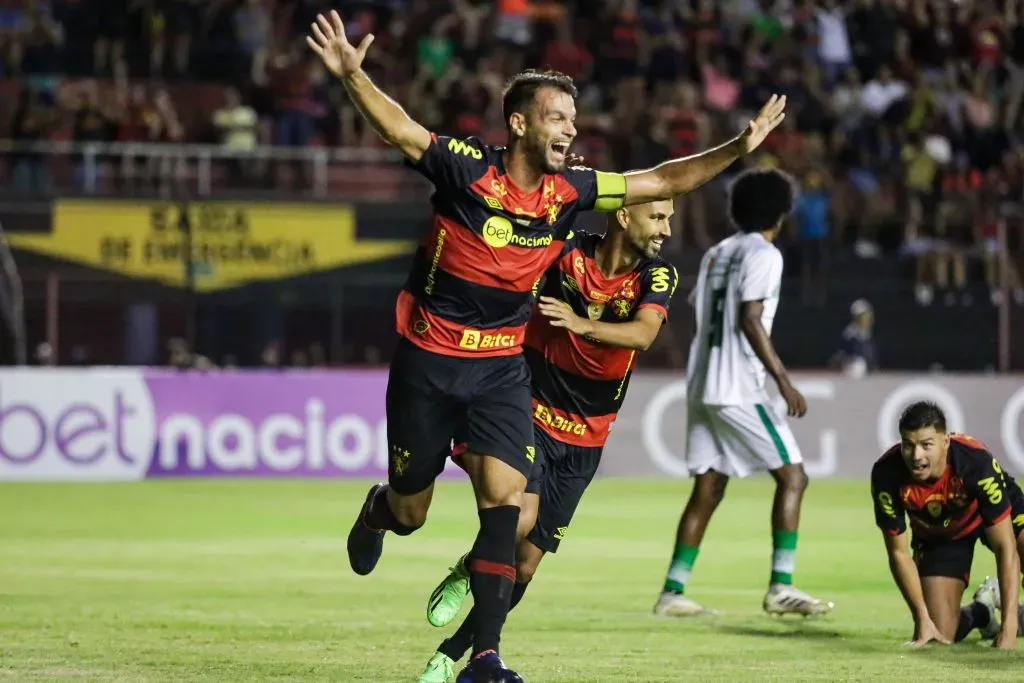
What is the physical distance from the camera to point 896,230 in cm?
2502

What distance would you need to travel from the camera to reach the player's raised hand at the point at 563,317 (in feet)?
25.1

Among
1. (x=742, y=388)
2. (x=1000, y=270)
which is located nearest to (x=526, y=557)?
(x=742, y=388)

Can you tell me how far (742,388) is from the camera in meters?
10.7

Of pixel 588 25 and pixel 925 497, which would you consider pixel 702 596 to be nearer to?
pixel 925 497

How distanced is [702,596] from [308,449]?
9.81 metres

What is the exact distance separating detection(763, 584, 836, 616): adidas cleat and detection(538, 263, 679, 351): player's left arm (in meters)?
2.30

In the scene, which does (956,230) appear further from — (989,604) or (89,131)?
(989,604)

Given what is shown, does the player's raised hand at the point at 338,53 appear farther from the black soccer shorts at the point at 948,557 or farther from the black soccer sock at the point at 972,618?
the black soccer sock at the point at 972,618

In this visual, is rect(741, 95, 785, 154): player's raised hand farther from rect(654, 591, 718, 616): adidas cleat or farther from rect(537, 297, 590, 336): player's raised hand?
rect(654, 591, 718, 616): adidas cleat

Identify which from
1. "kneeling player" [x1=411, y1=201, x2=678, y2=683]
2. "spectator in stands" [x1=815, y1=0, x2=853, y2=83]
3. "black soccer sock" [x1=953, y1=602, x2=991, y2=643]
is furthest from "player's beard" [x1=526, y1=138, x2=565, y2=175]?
"spectator in stands" [x1=815, y1=0, x2=853, y2=83]

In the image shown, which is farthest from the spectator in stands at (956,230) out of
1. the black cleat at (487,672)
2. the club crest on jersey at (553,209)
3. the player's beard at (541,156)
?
the black cleat at (487,672)

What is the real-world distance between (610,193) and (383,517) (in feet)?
6.58

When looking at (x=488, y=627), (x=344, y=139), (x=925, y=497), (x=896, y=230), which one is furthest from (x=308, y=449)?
(x=488, y=627)

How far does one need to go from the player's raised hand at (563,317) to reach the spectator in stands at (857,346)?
15.0 metres
